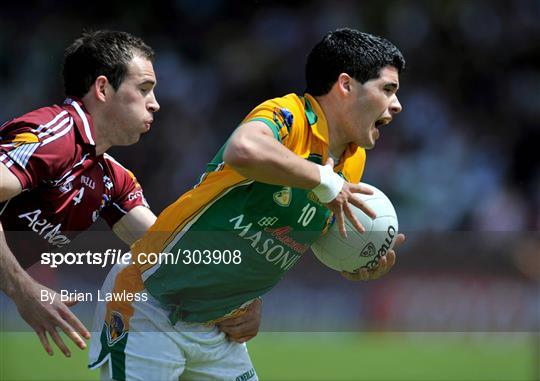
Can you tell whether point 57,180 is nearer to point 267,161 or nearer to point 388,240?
point 267,161

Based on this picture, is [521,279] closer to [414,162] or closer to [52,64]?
[414,162]

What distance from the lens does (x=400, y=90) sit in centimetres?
1345

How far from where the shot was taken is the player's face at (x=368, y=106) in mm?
4039

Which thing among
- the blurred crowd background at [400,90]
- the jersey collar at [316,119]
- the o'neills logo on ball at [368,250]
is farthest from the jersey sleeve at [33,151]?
the blurred crowd background at [400,90]

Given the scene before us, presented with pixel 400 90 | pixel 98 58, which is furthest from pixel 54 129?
pixel 400 90

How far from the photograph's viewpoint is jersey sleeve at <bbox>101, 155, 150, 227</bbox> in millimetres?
4757

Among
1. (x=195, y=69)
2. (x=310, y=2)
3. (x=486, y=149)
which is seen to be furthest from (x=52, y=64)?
(x=486, y=149)

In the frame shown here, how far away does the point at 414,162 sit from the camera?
41.9ft

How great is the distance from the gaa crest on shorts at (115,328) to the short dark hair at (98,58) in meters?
1.23

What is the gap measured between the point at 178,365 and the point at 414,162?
358 inches

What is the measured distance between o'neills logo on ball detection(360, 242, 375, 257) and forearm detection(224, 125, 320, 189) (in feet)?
2.65

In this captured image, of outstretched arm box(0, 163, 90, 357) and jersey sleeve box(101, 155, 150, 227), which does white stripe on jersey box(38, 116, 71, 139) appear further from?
jersey sleeve box(101, 155, 150, 227)

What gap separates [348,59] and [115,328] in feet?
5.32

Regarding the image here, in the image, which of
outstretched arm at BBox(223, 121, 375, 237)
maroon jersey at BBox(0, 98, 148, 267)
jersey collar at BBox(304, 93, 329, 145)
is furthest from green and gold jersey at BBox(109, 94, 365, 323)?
maroon jersey at BBox(0, 98, 148, 267)
